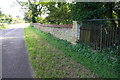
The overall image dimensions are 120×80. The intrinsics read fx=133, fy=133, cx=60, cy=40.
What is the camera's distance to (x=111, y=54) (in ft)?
16.8

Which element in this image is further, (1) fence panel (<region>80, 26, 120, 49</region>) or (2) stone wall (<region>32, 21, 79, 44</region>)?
(2) stone wall (<region>32, 21, 79, 44</region>)

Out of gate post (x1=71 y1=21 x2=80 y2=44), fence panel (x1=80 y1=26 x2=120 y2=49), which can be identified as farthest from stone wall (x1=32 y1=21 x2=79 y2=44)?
fence panel (x1=80 y1=26 x2=120 y2=49)

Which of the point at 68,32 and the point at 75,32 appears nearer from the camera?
the point at 75,32

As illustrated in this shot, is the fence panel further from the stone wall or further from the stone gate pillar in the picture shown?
the stone wall

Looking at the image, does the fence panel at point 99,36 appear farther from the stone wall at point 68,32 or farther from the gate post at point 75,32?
the stone wall at point 68,32

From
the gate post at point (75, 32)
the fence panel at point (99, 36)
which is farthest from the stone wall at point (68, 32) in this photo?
the fence panel at point (99, 36)

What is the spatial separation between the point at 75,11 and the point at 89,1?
101 centimetres

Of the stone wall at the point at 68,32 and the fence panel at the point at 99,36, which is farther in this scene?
the stone wall at the point at 68,32

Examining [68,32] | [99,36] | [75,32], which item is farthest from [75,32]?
[99,36]

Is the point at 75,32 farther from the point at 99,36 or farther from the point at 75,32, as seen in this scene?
the point at 99,36

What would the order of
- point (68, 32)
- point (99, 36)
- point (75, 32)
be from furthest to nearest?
point (68, 32) → point (75, 32) → point (99, 36)

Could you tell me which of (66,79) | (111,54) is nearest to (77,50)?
(111,54)

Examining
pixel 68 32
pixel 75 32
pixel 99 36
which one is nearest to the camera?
pixel 99 36

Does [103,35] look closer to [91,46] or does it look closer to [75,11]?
[91,46]
